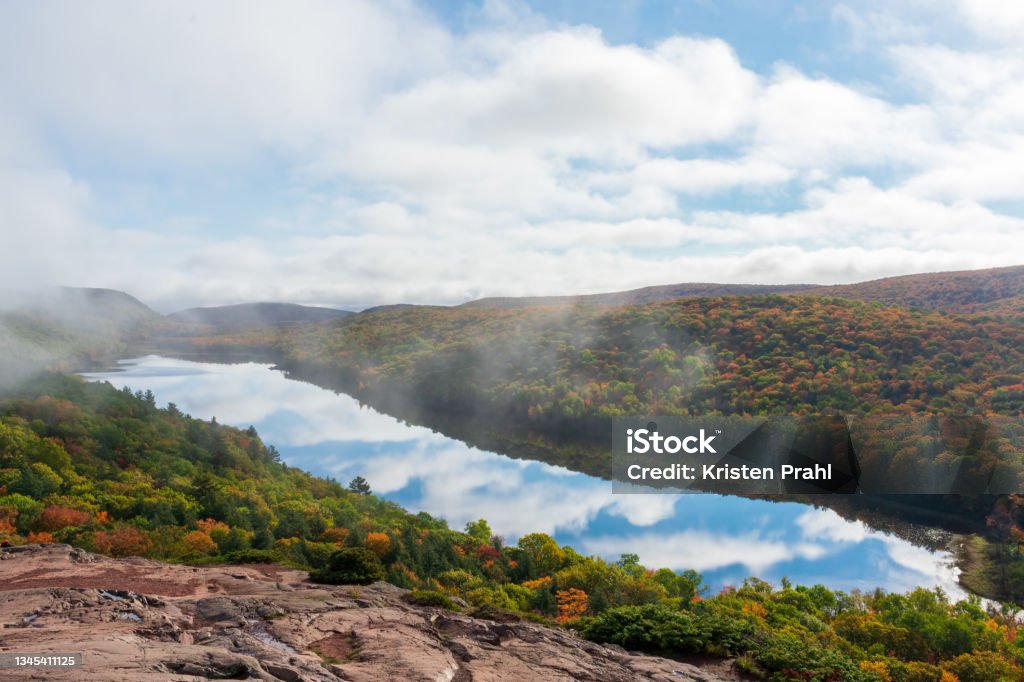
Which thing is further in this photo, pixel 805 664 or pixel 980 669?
pixel 980 669

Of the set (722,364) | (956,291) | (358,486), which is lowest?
(358,486)

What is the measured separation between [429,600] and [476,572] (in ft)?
39.7

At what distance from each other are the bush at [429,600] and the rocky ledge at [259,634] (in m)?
0.40

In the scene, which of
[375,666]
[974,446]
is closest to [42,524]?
[375,666]

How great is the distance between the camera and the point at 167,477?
42.2m

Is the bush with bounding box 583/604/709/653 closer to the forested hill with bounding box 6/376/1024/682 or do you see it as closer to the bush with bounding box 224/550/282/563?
the forested hill with bounding box 6/376/1024/682

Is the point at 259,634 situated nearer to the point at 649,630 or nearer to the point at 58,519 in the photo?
the point at 649,630

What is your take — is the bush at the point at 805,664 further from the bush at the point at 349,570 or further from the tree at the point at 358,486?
the tree at the point at 358,486

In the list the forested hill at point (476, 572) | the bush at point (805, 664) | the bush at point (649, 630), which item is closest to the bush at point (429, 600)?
the forested hill at point (476, 572)

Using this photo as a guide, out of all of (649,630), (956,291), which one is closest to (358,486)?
(649,630)

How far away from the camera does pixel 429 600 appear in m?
17.5

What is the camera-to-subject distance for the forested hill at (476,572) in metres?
16.6

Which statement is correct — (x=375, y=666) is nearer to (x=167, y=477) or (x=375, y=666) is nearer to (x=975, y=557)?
(x=167, y=477)

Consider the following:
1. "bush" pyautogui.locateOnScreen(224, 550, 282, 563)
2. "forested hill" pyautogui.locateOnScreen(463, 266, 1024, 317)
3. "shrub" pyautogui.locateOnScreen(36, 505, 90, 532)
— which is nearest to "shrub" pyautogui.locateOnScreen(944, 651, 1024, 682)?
"bush" pyautogui.locateOnScreen(224, 550, 282, 563)
